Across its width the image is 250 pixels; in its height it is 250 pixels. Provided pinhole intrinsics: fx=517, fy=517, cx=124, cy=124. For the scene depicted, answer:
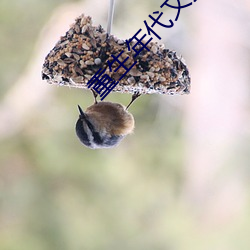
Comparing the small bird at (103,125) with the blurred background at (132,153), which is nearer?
the small bird at (103,125)

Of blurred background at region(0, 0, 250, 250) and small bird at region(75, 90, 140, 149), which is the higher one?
blurred background at region(0, 0, 250, 250)

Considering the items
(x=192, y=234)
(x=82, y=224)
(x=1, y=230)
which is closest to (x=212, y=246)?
(x=192, y=234)

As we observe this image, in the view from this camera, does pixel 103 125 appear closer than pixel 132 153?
Yes

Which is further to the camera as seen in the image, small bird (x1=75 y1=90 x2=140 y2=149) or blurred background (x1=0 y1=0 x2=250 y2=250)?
blurred background (x1=0 y1=0 x2=250 y2=250)

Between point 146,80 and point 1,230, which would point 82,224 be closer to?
point 1,230

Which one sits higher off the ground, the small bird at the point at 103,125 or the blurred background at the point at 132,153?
the blurred background at the point at 132,153
